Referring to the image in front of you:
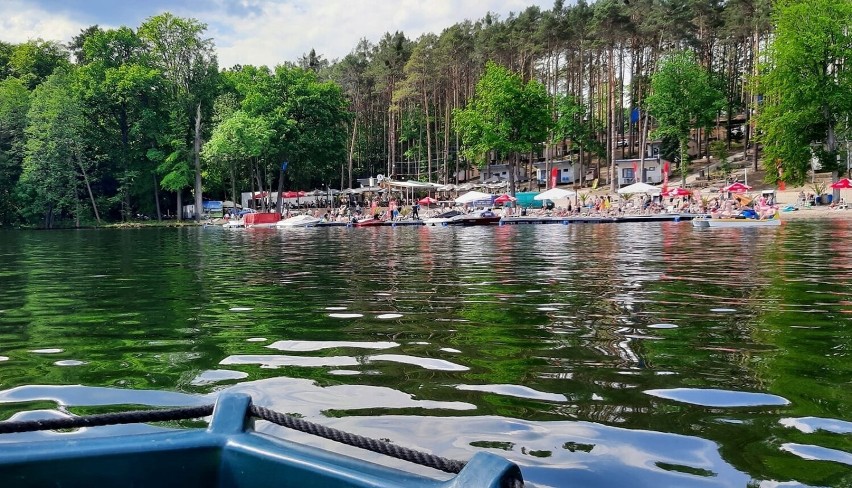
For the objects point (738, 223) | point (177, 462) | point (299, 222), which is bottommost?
point (177, 462)

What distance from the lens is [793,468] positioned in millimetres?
2822

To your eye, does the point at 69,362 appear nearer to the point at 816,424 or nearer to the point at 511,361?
the point at 511,361

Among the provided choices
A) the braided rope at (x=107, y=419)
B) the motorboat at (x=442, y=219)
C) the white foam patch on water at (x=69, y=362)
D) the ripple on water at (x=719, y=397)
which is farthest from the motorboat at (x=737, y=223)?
the braided rope at (x=107, y=419)

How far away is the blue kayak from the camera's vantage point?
5.93ft

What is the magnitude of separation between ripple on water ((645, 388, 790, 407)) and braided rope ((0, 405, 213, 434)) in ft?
9.37

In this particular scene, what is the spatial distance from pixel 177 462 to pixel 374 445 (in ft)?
1.92

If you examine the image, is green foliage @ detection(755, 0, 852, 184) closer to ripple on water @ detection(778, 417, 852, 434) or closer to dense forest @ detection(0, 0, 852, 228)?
dense forest @ detection(0, 0, 852, 228)

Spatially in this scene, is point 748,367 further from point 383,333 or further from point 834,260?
point 834,260

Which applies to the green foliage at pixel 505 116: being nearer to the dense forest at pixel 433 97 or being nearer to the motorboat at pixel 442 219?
the dense forest at pixel 433 97

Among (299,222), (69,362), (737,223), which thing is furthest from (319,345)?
(299,222)

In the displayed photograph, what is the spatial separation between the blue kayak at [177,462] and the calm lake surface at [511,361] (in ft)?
4.12

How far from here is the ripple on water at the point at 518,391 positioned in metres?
3.95

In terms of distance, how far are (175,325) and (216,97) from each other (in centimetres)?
5391

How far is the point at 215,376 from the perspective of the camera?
15.3ft
